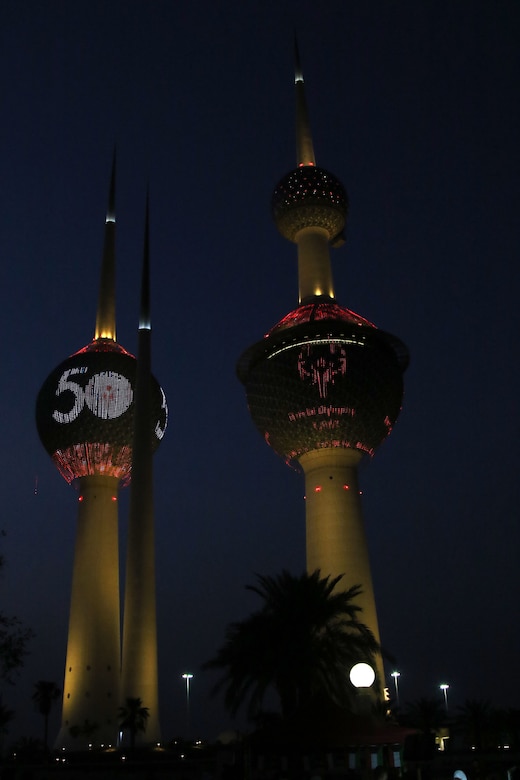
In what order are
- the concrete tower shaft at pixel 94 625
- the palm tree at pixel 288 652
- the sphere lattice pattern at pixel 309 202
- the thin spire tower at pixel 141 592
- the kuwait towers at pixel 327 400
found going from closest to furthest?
1. the palm tree at pixel 288 652
2. the thin spire tower at pixel 141 592
3. the kuwait towers at pixel 327 400
4. the concrete tower shaft at pixel 94 625
5. the sphere lattice pattern at pixel 309 202

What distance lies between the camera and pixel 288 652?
105 ft

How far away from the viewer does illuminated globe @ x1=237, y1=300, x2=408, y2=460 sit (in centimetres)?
7100

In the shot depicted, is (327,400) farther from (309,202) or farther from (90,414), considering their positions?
(90,414)

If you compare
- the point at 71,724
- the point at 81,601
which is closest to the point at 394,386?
the point at 81,601

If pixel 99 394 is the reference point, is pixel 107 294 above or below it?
above

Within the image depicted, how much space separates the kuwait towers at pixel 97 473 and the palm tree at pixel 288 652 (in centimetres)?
2602

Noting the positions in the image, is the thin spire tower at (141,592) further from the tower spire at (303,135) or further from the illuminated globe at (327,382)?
the tower spire at (303,135)

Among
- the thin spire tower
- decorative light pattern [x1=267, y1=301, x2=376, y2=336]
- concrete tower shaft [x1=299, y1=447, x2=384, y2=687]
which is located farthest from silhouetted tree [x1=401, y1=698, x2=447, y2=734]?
decorative light pattern [x1=267, y1=301, x2=376, y2=336]

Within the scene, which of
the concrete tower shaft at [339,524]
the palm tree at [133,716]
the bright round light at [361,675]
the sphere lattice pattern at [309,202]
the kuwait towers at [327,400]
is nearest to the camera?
the bright round light at [361,675]

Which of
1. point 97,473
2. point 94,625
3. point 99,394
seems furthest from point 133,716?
point 99,394

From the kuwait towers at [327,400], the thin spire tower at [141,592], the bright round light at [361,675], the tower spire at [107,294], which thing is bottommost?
the bright round light at [361,675]

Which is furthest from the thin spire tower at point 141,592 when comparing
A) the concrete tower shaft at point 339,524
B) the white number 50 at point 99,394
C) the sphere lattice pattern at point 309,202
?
the sphere lattice pattern at point 309,202

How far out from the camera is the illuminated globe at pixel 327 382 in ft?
233

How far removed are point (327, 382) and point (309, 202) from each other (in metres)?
19.9
